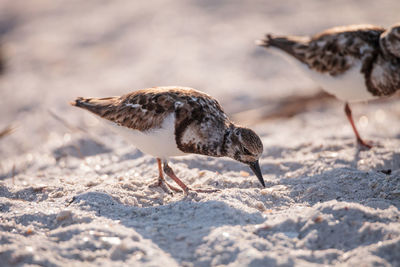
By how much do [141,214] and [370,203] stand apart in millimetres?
1678

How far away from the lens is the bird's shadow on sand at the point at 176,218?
2.86 m

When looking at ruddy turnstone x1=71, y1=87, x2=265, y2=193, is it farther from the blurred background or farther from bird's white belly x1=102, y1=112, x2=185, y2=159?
the blurred background

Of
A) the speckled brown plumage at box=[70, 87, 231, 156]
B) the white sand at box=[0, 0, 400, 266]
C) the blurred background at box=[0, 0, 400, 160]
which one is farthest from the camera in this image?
the blurred background at box=[0, 0, 400, 160]

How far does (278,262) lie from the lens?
8.51ft

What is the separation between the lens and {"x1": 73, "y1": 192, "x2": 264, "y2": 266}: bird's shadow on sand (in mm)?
2861

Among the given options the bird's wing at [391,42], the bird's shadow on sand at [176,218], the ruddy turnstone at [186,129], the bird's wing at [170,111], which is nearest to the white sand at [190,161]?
the bird's shadow on sand at [176,218]

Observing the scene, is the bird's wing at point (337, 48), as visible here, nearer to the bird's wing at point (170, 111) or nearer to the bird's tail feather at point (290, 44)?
the bird's tail feather at point (290, 44)

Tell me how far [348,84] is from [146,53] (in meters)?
5.40

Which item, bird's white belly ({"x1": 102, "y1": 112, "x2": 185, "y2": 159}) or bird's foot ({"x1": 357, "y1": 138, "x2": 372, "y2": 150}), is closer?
bird's white belly ({"x1": 102, "y1": 112, "x2": 185, "y2": 159})

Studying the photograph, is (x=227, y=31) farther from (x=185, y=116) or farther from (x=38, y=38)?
(x=185, y=116)

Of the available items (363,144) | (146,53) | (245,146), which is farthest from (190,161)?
(146,53)

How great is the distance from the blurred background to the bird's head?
2884 mm

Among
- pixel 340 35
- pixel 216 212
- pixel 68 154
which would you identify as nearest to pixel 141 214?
pixel 216 212

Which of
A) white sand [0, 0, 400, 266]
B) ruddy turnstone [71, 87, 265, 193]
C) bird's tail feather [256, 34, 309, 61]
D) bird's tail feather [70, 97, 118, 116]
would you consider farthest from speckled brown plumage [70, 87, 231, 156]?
bird's tail feather [256, 34, 309, 61]
